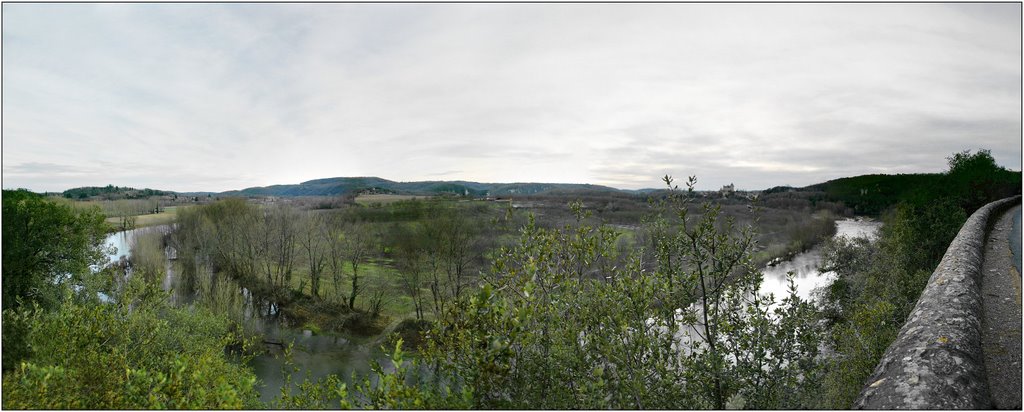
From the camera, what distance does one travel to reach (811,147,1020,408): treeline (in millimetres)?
8500

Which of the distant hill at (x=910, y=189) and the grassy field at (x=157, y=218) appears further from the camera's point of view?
the grassy field at (x=157, y=218)

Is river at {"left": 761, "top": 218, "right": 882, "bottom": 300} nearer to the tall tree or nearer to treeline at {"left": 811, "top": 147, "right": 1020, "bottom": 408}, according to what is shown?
treeline at {"left": 811, "top": 147, "right": 1020, "bottom": 408}

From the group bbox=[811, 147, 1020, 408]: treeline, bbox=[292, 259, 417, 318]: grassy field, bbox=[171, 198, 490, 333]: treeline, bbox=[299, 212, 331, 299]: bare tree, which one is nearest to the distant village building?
bbox=[811, 147, 1020, 408]: treeline

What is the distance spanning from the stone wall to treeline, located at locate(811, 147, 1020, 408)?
140 cm

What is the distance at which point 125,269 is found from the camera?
99.9 ft

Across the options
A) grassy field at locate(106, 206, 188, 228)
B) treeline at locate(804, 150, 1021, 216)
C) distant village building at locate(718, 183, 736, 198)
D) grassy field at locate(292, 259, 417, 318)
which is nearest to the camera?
distant village building at locate(718, 183, 736, 198)

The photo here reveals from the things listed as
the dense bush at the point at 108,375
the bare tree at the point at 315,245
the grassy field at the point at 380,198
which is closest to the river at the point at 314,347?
the bare tree at the point at 315,245

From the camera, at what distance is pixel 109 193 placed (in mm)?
29203

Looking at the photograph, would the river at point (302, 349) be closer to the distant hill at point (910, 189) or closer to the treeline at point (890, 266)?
the treeline at point (890, 266)

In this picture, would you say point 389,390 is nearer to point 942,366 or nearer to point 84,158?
point 942,366

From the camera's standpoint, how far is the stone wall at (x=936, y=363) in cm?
420

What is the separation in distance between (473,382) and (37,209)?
80.3 ft

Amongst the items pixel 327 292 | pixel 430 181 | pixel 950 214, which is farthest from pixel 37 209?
pixel 950 214

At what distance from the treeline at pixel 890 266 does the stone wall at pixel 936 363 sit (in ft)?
4.59
